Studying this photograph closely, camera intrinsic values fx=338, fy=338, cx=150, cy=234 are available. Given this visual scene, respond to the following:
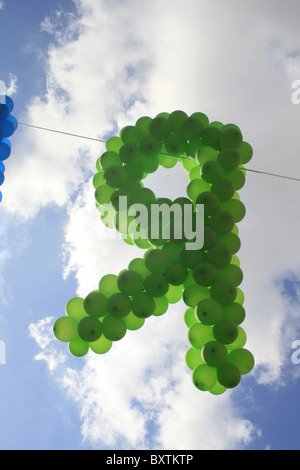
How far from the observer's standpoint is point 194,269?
343 centimetres

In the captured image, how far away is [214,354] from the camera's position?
10.6 feet

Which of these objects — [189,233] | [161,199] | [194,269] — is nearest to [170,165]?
[161,199]

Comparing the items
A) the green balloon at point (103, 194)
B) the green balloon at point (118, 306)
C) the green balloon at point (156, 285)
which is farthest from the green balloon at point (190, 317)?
the green balloon at point (103, 194)

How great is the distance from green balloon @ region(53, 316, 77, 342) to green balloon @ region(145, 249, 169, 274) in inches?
Answer: 40.2

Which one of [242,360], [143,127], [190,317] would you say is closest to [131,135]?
[143,127]

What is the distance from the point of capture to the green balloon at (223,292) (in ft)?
11.0

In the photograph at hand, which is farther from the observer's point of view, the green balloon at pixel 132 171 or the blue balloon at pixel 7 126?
the blue balloon at pixel 7 126

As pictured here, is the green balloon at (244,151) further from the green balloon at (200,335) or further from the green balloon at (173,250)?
the green balloon at (200,335)

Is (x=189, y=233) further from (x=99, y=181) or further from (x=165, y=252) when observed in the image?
(x=99, y=181)

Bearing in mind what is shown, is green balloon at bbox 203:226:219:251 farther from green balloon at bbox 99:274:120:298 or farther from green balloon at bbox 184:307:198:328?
green balloon at bbox 99:274:120:298

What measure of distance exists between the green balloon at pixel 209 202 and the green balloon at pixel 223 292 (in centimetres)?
76

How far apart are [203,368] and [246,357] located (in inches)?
17.5

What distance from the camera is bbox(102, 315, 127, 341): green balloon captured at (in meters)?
3.48
